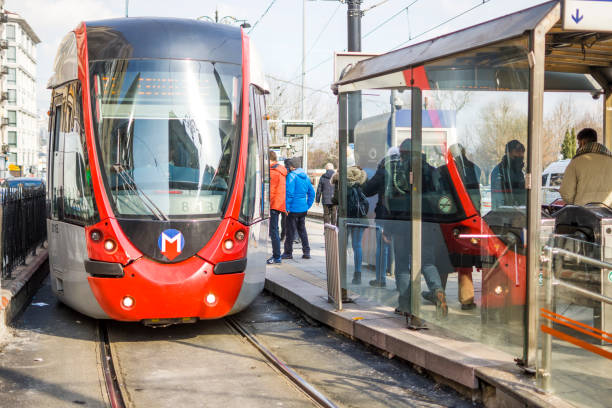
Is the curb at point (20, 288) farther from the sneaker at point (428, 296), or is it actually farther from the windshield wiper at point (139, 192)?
the sneaker at point (428, 296)

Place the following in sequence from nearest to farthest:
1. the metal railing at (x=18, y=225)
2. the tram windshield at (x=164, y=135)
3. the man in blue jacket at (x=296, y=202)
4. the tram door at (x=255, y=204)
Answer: the tram windshield at (x=164, y=135), the tram door at (x=255, y=204), the metal railing at (x=18, y=225), the man in blue jacket at (x=296, y=202)

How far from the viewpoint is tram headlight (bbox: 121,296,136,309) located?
6.57m

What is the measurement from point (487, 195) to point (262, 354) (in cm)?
264

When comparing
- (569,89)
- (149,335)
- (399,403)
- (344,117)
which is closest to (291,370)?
(399,403)

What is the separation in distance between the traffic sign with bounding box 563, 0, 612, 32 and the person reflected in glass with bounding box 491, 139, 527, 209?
2.88 feet

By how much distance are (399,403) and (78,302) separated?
143 inches


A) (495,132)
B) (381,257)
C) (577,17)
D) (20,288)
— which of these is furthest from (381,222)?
(20,288)

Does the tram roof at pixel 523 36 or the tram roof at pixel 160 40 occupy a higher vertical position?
the tram roof at pixel 160 40

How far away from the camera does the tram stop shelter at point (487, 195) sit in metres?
4.50

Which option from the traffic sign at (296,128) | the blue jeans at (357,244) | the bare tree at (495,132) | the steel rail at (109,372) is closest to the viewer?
the bare tree at (495,132)

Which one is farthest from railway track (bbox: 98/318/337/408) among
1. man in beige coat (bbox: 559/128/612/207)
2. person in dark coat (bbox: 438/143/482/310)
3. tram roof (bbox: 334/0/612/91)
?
man in beige coat (bbox: 559/128/612/207)

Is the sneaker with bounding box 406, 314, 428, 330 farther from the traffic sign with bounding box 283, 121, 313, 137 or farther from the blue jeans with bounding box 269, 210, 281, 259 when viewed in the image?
the traffic sign with bounding box 283, 121, 313, 137

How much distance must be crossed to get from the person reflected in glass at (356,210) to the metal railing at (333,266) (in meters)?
0.22

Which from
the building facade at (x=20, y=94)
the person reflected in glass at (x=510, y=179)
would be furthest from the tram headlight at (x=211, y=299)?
the building facade at (x=20, y=94)
